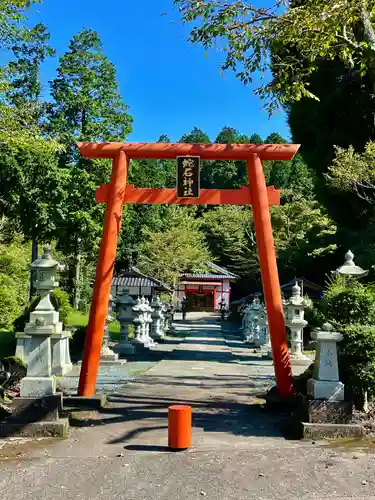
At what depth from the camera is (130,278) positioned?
33.5m

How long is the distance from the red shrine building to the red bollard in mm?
41986

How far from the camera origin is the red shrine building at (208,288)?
162ft

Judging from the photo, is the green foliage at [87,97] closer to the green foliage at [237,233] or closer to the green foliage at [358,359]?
the green foliage at [237,233]

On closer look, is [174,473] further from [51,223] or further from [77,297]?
[77,297]

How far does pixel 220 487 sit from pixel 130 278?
29049 millimetres

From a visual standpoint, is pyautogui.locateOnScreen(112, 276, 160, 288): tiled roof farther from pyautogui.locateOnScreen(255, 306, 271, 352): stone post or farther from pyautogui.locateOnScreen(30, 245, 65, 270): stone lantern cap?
pyautogui.locateOnScreen(30, 245, 65, 270): stone lantern cap

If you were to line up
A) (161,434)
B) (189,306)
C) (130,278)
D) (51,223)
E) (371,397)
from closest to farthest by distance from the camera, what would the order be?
(161,434) → (371,397) → (51,223) → (130,278) → (189,306)

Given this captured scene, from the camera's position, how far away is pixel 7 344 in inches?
602

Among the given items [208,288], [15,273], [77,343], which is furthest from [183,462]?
[208,288]

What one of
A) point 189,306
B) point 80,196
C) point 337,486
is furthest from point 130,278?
point 337,486

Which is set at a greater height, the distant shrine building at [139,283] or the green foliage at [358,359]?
the distant shrine building at [139,283]

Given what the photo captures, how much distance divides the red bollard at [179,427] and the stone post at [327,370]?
1854 mm

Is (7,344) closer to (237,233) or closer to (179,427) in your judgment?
(179,427)

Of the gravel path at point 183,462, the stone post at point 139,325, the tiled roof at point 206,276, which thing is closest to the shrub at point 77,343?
the stone post at point 139,325
